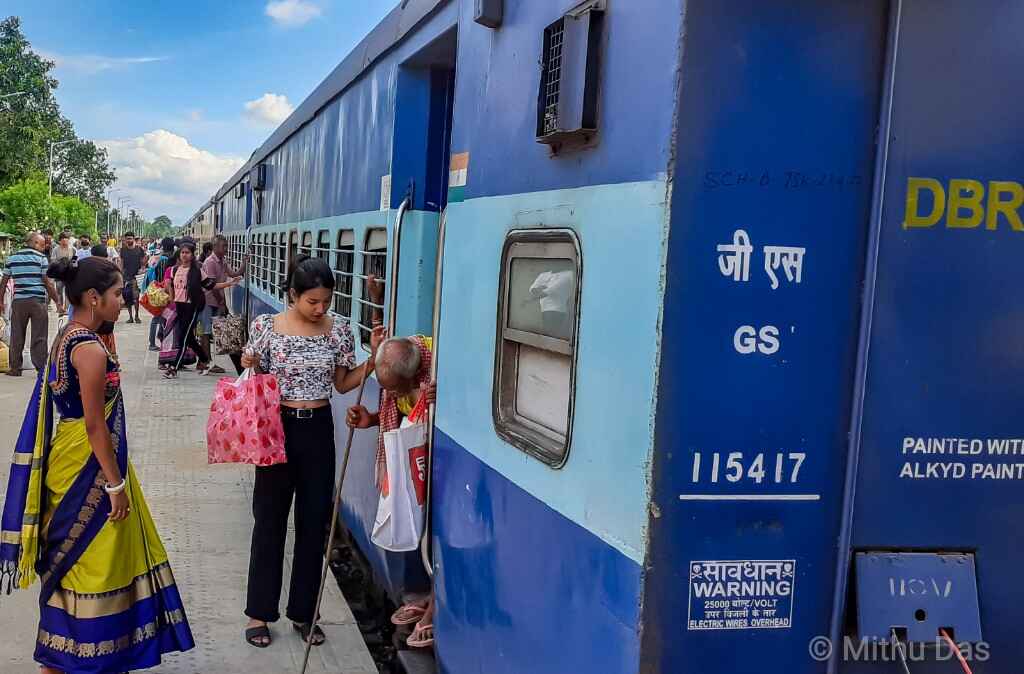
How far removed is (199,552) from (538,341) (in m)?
3.80

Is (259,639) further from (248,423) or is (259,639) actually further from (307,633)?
(248,423)

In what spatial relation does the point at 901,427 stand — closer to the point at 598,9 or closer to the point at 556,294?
the point at 556,294

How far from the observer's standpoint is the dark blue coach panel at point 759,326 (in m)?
2.04

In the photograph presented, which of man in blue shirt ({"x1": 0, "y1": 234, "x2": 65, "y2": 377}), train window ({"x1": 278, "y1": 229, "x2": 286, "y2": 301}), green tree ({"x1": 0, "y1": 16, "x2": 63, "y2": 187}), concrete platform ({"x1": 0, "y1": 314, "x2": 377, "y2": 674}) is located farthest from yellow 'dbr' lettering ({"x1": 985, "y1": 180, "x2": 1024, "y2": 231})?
green tree ({"x1": 0, "y1": 16, "x2": 63, "y2": 187})

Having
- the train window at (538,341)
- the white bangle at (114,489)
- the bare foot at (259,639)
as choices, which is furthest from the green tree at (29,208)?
the train window at (538,341)

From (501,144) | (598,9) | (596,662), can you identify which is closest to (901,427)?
(596,662)

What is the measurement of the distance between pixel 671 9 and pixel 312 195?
5.94 metres

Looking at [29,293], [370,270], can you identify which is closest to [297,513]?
Result: [370,270]

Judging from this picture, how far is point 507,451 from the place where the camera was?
288 centimetres

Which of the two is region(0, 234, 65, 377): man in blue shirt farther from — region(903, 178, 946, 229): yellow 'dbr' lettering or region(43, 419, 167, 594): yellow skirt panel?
region(903, 178, 946, 229): yellow 'dbr' lettering

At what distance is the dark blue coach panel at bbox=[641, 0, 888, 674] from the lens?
6.70 feet

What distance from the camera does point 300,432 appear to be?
163 inches

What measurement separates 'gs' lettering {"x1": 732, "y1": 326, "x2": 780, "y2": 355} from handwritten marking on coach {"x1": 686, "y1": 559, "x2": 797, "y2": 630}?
47 cm

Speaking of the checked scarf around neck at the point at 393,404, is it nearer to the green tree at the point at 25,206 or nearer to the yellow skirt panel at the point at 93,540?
the yellow skirt panel at the point at 93,540
